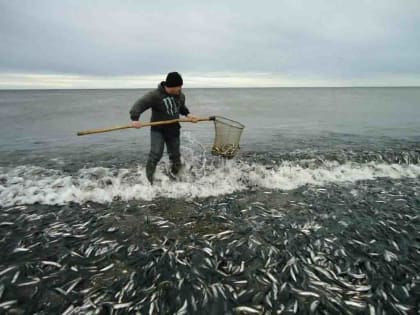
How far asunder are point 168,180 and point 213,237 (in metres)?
4.22

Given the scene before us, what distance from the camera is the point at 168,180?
1114 cm

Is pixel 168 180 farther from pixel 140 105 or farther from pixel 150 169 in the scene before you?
pixel 140 105

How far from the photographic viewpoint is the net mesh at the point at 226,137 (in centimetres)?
983

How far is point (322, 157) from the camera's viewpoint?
15484mm

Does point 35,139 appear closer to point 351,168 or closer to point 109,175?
point 109,175

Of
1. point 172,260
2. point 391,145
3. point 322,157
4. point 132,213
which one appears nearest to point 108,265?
point 172,260

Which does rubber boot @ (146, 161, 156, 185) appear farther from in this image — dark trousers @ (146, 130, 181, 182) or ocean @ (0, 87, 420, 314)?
ocean @ (0, 87, 420, 314)

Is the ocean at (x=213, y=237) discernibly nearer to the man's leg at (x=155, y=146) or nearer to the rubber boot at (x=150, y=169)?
the rubber boot at (x=150, y=169)

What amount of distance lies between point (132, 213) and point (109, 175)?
398cm

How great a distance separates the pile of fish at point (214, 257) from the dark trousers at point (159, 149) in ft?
4.07

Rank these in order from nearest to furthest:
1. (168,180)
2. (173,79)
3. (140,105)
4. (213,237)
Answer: (213,237) < (173,79) < (140,105) < (168,180)

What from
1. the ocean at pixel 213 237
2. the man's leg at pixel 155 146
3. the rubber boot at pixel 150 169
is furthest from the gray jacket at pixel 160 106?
the ocean at pixel 213 237

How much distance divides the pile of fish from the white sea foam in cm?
78

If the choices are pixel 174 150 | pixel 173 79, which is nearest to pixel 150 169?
pixel 174 150
